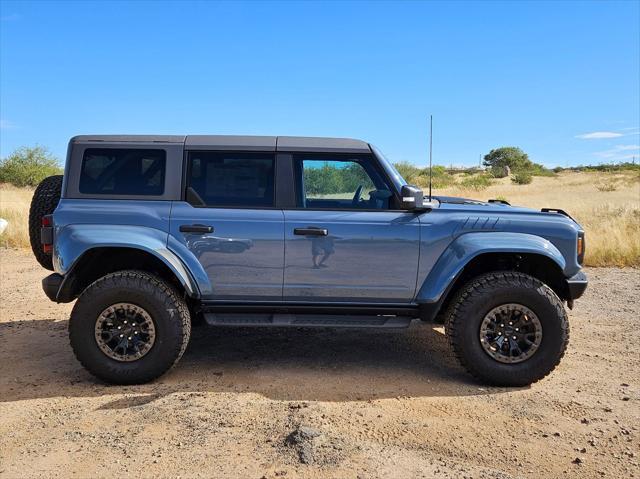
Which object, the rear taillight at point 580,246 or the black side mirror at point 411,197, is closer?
the black side mirror at point 411,197

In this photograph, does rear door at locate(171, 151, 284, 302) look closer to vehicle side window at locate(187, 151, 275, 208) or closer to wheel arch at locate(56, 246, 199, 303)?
vehicle side window at locate(187, 151, 275, 208)

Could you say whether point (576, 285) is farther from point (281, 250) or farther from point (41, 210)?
point (41, 210)

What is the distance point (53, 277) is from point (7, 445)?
4.57 feet

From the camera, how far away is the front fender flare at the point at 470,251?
13.5 ft

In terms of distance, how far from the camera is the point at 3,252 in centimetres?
1070

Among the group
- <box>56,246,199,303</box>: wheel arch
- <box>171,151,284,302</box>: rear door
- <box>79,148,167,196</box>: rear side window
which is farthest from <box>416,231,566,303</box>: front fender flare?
<box>79,148,167,196</box>: rear side window

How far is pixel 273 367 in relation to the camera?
15.0 ft

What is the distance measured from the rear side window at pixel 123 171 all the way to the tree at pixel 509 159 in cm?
6009

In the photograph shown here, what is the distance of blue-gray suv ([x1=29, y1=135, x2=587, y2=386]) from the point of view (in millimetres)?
4129

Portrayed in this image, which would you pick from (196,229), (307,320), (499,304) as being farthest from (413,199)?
(196,229)

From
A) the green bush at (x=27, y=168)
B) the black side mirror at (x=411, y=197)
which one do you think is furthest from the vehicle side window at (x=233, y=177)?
the green bush at (x=27, y=168)

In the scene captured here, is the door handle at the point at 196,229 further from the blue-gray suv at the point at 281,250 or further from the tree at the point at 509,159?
the tree at the point at 509,159

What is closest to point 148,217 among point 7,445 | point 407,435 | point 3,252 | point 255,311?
point 255,311

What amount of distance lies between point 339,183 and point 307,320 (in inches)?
46.3
